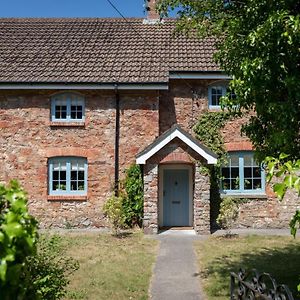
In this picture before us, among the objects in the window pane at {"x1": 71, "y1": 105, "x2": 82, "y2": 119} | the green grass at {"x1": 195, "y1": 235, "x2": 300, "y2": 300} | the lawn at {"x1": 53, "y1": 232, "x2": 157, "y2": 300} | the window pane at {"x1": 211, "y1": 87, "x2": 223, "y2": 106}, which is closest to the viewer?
the lawn at {"x1": 53, "y1": 232, "x2": 157, "y2": 300}

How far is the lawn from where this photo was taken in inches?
338

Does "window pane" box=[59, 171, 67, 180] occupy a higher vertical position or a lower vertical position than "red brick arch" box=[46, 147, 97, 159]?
lower

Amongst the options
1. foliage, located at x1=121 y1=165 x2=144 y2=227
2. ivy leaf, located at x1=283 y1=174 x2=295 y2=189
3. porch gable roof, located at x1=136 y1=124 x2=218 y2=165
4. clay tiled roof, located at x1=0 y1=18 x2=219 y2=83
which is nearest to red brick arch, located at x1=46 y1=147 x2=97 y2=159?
foliage, located at x1=121 y1=165 x2=144 y2=227

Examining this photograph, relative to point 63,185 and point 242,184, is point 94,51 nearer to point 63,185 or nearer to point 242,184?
point 63,185

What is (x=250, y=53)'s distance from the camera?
22.7ft

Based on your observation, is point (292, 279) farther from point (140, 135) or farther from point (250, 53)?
point (140, 135)

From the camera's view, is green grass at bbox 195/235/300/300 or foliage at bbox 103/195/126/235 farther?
foliage at bbox 103/195/126/235

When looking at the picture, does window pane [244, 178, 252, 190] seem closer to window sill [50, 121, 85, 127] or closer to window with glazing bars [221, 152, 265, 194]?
window with glazing bars [221, 152, 265, 194]

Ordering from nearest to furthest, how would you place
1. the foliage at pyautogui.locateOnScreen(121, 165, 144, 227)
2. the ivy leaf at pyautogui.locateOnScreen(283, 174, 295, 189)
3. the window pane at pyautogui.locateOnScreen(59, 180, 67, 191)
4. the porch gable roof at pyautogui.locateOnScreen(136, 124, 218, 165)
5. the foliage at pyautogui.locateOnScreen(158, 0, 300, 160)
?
1. the ivy leaf at pyautogui.locateOnScreen(283, 174, 295, 189)
2. the foliage at pyautogui.locateOnScreen(158, 0, 300, 160)
3. the porch gable roof at pyautogui.locateOnScreen(136, 124, 218, 165)
4. the foliage at pyautogui.locateOnScreen(121, 165, 144, 227)
5. the window pane at pyautogui.locateOnScreen(59, 180, 67, 191)

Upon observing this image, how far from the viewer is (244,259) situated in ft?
37.3

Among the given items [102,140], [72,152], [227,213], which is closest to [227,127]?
[227,213]

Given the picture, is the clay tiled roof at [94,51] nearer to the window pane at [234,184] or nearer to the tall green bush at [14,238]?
the window pane at [234,184]

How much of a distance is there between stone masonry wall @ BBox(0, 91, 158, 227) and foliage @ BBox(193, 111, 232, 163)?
5.94 ft

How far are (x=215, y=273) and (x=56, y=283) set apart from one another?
4.99 meters
